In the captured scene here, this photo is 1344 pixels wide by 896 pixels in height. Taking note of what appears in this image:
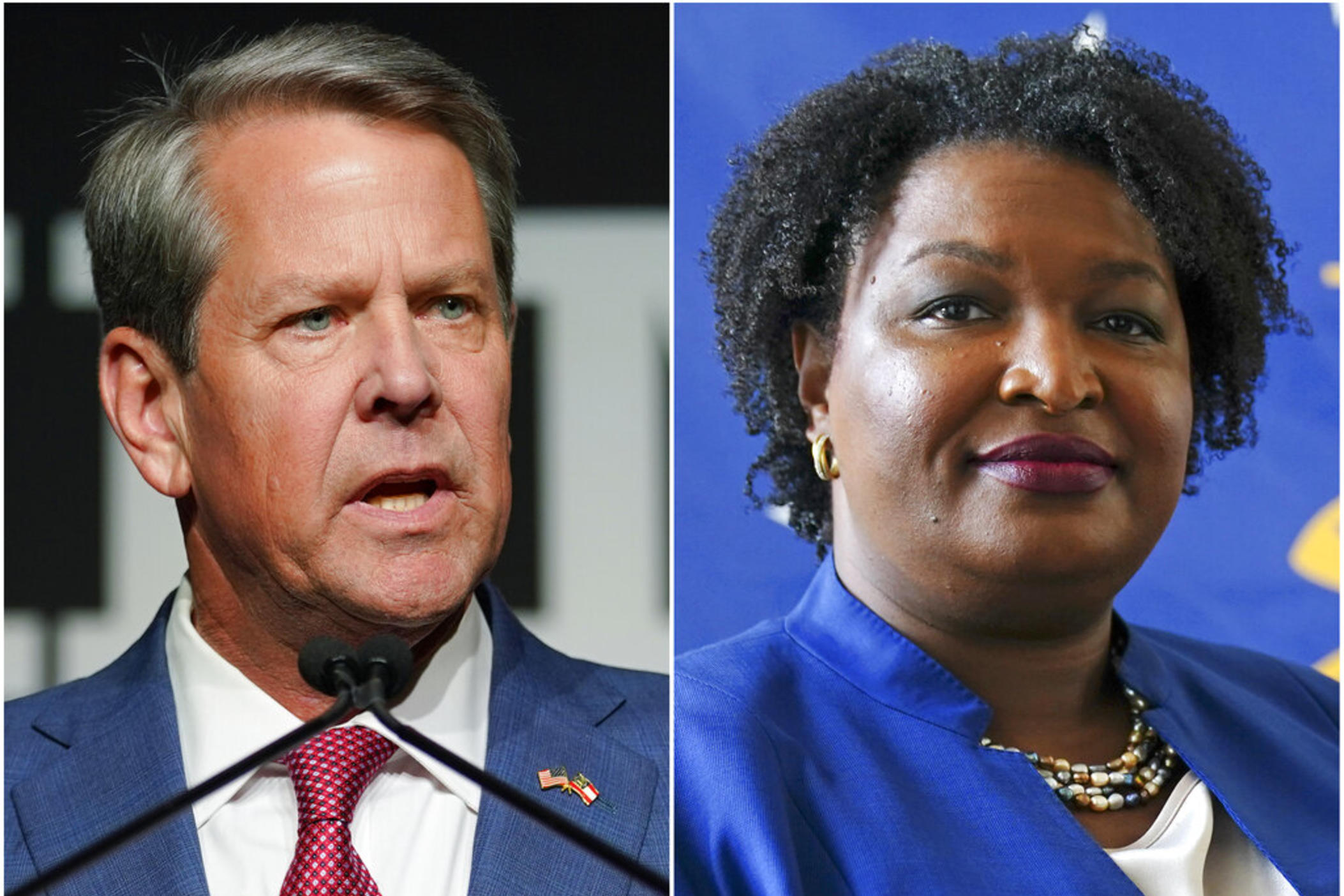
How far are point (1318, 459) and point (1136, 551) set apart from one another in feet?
0.94

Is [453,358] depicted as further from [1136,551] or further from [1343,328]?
[1343,328]

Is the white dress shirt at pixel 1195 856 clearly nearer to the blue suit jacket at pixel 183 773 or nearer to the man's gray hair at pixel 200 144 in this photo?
the blue suit jacket at pixel 183 773

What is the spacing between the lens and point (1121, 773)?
83.8 inches

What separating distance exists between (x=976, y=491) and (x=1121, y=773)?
0.38m

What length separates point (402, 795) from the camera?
7.15 ft

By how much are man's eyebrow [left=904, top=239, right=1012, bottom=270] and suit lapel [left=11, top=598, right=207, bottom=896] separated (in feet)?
3.48

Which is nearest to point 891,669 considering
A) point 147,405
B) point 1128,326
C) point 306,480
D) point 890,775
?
point 890,775

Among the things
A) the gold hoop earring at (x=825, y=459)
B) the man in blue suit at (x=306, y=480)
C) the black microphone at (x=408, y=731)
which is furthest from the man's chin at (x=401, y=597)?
the gold hoop earring at (x=825, y=459)

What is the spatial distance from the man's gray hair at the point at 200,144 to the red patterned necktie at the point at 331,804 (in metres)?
0.49

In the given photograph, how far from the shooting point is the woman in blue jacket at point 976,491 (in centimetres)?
209

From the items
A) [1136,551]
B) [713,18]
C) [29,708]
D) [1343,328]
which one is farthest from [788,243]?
[29,708]

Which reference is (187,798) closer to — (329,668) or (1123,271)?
(329,668)

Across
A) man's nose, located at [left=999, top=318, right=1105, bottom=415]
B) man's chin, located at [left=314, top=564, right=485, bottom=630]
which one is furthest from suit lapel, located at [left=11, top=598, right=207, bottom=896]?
man's nose, located at [left=999, top=318, right=1105, bottom=415]

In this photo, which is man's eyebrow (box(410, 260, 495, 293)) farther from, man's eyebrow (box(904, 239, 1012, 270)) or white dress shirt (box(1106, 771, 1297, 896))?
white dress shirt (box(1106, 771, 1297, 896))
